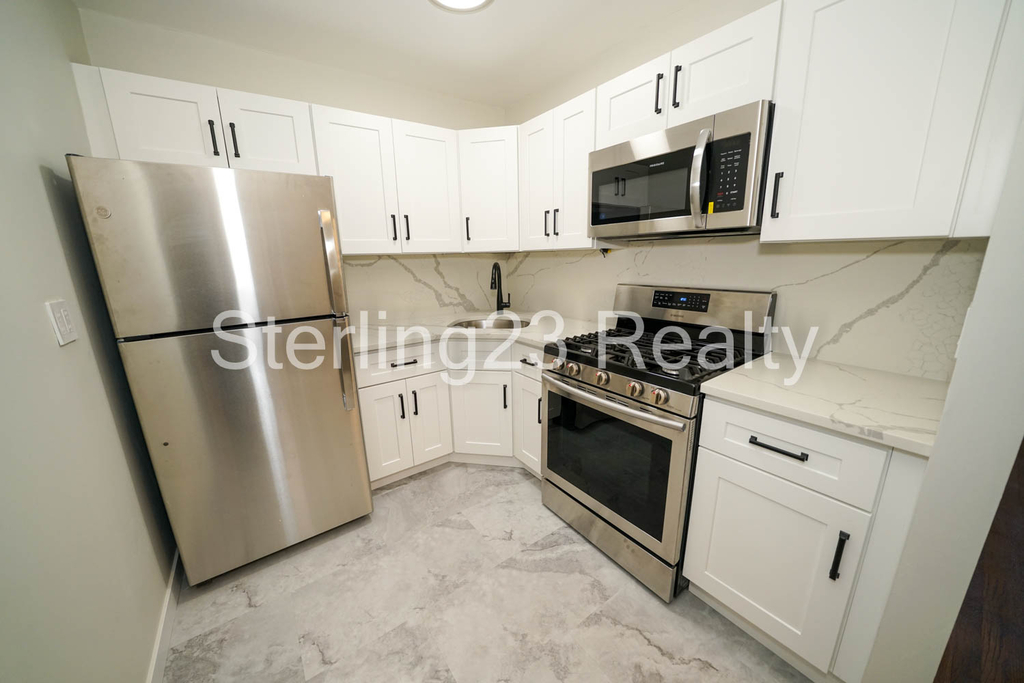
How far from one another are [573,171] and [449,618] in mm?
2177

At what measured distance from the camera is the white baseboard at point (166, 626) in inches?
48.3

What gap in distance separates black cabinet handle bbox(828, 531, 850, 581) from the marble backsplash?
71 cm

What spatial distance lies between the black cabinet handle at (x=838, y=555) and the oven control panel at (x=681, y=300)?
1.01 metres

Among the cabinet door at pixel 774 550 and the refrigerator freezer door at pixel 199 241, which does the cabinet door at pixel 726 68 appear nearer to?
the cabinet door at pixel 774 550

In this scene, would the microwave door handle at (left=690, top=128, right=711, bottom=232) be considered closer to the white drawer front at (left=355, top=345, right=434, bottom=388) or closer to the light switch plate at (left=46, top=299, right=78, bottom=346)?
the white drawer front at (left=355, top=345, right=434, bottom=388)

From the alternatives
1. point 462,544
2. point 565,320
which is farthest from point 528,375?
point 462,544

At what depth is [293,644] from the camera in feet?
4.43

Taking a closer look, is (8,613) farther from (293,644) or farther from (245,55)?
(245,55)

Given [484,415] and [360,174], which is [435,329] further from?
[360,174]

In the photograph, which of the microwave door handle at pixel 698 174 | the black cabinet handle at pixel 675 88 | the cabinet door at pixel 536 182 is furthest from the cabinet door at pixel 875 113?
the cabinet door at pixel 536 182

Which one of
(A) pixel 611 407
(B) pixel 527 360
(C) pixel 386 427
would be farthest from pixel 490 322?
(A) pixel 611 407

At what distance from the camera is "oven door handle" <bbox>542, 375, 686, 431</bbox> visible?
131 centimetres

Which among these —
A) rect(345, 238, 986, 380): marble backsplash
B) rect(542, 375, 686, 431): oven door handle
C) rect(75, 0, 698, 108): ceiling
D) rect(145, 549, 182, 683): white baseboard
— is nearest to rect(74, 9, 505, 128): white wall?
rect(75, 0, 698, 108): ceiling

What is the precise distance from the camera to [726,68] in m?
1.32
